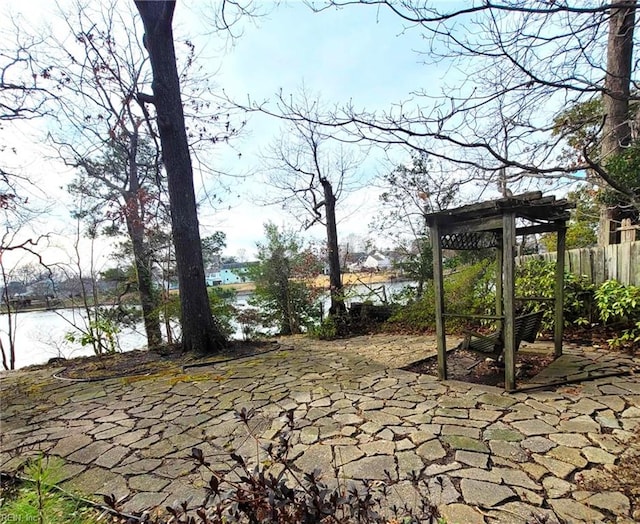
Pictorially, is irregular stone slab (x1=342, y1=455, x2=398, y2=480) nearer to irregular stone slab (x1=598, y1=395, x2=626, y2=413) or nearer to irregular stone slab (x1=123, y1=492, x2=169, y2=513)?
irregular stone slab (x1=123, y1=492, x2=169, y2=513)

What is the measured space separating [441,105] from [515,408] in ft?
8.21

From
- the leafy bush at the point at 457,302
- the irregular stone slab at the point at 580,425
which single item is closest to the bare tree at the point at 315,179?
the leafy bush at the point at 457,302

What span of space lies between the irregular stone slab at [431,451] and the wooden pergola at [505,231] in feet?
3.92

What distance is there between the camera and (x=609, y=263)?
4219 mm

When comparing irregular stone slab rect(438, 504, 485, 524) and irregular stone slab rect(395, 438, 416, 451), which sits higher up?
irregular stone slab rect(438, 504, 485, 524)

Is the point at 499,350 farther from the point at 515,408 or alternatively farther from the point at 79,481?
the point at 79,481

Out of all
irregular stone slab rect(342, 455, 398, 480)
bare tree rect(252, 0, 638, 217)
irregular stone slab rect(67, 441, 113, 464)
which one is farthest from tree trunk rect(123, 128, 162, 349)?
irregular stone slab rect(342, 455, 398, 480)

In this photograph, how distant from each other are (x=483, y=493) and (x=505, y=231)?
2006 mm

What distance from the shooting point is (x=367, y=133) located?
2918 mm

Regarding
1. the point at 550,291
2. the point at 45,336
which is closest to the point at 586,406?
the point at 550,291

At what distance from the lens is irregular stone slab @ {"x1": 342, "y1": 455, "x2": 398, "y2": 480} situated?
5.77 feet

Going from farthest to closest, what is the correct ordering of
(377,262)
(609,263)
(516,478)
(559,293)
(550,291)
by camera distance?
(377,262)
(550,291)
(609,263)
(559,293)
(516,478)

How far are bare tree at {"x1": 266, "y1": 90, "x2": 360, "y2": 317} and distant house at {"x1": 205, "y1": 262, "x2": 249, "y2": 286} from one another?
76.8 inches

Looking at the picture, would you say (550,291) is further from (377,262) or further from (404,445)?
(377,262)
